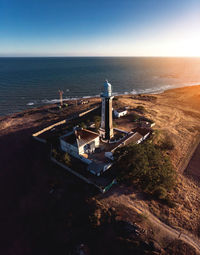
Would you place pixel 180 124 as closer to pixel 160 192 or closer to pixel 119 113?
pixel 119 113

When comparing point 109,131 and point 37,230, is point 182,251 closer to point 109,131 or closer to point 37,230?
point 37,230

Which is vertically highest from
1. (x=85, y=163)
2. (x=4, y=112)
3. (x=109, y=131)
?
(x=109, y=131)

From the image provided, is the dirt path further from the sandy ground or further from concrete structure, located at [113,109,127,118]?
concrete structure, located at [113,109,127,118]

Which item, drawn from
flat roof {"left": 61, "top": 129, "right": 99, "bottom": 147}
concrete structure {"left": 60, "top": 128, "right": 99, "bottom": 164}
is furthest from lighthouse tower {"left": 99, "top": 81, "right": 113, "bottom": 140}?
flat roof {"left": 61, "top": 129, "right": 99, "bottom": 147}

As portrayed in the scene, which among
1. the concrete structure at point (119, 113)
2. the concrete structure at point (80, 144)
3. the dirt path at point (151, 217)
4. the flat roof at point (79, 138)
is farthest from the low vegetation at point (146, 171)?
the concrete structure at point (119, 113)

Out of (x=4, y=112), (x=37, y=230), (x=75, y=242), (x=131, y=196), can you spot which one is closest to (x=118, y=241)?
(x=75, y=242)

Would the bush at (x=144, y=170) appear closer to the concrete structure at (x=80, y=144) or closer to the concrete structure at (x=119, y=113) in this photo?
the concrete structure at (x=80, y=144)

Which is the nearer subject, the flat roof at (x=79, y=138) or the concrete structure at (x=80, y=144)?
the concrete structure at (x=80, y=144)
